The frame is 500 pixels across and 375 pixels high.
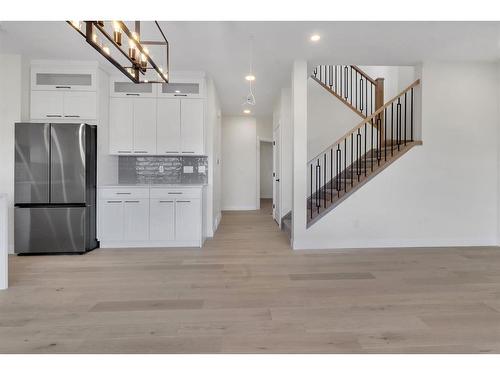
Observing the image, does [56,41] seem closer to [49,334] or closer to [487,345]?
[49,334]

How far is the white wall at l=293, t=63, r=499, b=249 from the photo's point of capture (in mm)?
4508

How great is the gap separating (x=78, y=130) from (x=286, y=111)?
3796 mm

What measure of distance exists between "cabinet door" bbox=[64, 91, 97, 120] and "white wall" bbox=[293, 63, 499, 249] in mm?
3583

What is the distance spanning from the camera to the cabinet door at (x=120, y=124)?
4773mm

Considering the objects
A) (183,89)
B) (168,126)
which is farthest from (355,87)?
(168,126)

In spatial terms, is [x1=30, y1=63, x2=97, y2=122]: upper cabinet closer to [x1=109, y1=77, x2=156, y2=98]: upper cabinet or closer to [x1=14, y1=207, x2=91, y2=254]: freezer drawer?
[x1=109, y1=77, x2=156, y2=98]: upper cabinet

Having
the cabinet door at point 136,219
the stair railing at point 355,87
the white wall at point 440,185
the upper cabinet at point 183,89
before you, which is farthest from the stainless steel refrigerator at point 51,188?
the stair railing at point 355,87

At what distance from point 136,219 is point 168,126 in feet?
5.43

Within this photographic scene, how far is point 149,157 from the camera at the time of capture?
518cm

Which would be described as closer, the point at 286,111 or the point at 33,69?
the point at 33,69

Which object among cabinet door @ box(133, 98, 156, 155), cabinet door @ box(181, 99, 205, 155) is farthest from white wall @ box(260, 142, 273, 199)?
cabinet door @ box(133, 98, 156, 155)

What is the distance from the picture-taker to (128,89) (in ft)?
15.8

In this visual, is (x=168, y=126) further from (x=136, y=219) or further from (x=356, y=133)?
(x=356, y=133)

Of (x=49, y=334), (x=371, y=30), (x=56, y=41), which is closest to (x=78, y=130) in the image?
(x=56, y=41)
